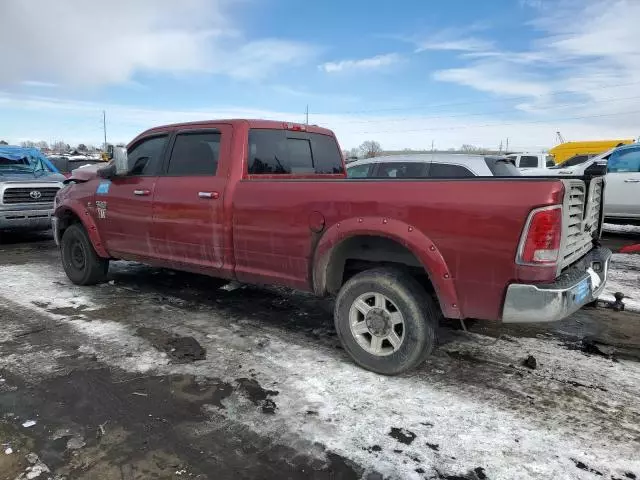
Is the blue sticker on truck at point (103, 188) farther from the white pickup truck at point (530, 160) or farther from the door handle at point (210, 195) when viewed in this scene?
the white pickup truck at point (530, 160)

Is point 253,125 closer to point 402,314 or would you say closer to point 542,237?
point 402,314

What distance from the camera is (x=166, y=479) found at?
2.47 meters

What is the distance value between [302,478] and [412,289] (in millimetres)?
1505

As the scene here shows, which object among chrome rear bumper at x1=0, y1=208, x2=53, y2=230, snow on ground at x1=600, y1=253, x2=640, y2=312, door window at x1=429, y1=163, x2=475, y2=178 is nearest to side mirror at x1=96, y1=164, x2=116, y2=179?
chrome rear bumper at x1=0, y1=208, x2=53, y2=230

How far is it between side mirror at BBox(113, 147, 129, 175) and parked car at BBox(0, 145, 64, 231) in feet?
17.0

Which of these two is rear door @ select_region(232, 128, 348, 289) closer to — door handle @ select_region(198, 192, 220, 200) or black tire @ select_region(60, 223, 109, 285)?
→ door handle @ select_region(198, 192, 220, 200)

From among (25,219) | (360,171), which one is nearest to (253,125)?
(360,171)

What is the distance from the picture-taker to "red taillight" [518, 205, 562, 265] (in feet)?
9.48

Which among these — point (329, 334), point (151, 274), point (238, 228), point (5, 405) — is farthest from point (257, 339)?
point (151, 274)

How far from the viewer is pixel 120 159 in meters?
5.18

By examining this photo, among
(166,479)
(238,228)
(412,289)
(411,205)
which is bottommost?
(166,479)

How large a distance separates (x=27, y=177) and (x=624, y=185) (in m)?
12.0

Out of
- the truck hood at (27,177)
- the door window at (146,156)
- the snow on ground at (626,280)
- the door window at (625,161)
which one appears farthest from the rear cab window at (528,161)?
the door window at (146,156)

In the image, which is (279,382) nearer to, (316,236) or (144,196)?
(316,236)
